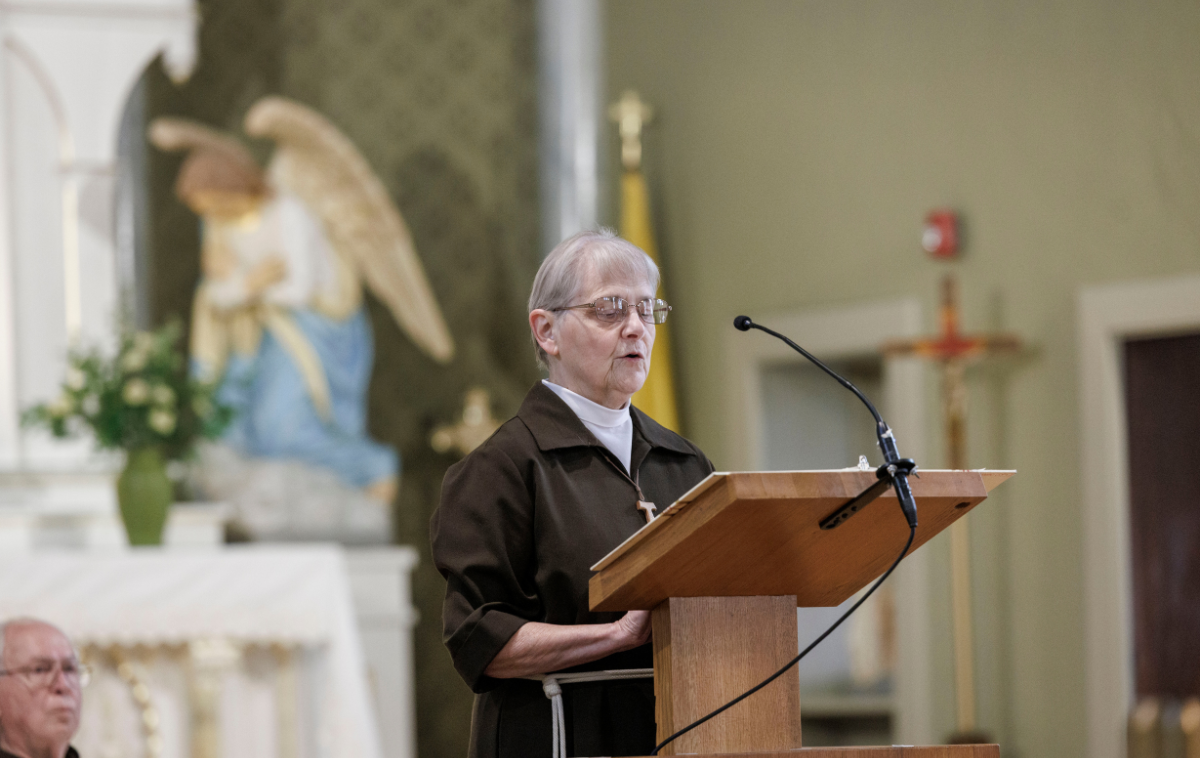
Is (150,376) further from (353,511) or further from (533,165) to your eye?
(533,165)

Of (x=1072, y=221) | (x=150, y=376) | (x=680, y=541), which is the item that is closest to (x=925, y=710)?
(x=1072, y=221)

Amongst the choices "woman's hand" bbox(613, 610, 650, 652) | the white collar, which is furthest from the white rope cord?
the white collar

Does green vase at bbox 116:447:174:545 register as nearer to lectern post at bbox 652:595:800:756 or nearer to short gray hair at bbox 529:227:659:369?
short gray hair at bbox 529:227:659:369

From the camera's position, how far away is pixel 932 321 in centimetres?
637

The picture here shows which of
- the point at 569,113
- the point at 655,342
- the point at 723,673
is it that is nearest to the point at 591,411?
the point at 723,673

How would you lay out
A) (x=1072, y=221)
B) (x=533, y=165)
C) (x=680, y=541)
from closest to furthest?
(x=680, y=541), (x=1072, y=221), (x=533, y=165)

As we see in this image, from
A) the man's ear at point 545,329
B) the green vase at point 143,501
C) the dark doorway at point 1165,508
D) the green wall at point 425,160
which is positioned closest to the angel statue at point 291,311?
A: the green wall at point 425,160

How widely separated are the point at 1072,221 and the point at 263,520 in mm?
3807

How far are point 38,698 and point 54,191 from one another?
3934 mm

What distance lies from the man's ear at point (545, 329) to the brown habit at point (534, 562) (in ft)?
0.38

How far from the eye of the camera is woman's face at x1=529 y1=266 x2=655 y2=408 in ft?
7.61

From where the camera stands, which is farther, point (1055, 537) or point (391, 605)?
point (391, 605)

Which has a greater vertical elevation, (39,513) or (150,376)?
(150,376)

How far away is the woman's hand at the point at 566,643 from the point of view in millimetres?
2158
